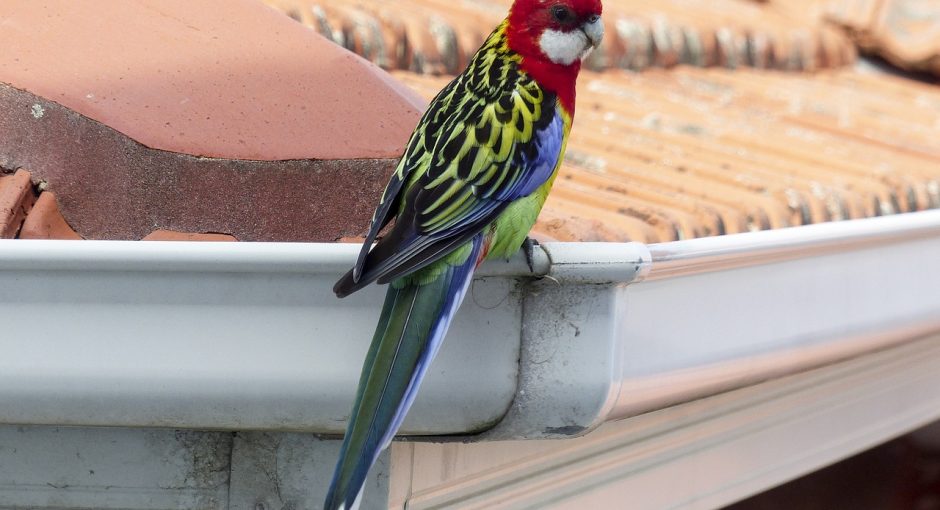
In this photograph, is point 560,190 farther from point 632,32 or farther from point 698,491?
point 632,32

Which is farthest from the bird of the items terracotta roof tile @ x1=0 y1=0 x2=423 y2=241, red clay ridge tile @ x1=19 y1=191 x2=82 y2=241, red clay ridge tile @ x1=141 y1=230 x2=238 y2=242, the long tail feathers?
red clay ridge tile @ x1=19 y1=191 x2=82 y2=241

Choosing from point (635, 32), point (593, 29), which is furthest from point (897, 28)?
point (593, 29)

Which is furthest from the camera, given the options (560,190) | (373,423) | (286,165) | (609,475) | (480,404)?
(560,190)

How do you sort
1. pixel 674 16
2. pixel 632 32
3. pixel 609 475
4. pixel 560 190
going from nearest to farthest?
pixel 609 475 → pixel 560 190 → pixel 632 32 → pixel 674 16

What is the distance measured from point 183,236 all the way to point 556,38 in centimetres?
77

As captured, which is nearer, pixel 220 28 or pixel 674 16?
pixel 220 28

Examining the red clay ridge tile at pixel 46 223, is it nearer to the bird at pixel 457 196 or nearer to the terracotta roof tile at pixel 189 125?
the terracotta roof tile at pixel 189 125

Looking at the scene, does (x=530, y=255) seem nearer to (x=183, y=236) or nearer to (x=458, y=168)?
(x=458, y=168)

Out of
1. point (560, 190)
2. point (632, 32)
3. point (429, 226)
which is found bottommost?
point (429, 226)

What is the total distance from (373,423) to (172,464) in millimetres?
359

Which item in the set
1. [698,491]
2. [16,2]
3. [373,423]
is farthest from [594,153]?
[373,423]

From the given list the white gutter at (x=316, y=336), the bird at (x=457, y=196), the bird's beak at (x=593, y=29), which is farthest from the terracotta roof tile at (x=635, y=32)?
the white gutter at (x=316, y=336)

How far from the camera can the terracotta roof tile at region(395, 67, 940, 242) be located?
258 centimetres

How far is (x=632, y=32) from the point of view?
4.14m
